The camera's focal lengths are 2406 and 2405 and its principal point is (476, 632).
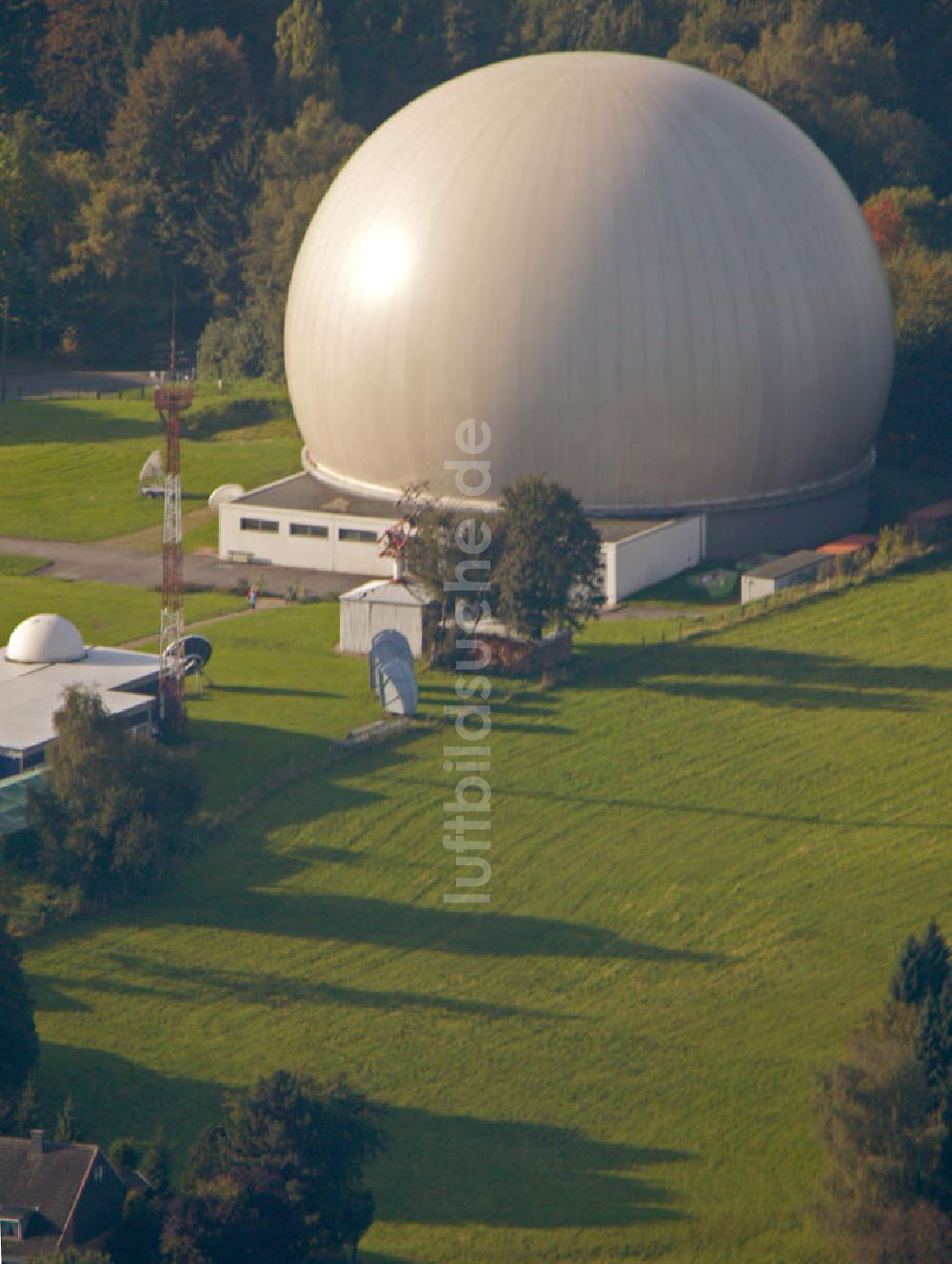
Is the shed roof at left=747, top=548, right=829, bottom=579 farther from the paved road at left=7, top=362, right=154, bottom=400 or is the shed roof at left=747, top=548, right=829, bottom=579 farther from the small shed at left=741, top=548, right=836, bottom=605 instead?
the paved road at left=7, top=362, right=154, bottom=400

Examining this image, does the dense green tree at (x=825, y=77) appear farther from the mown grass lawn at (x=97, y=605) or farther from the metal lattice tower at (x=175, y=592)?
the metal lattice tower at (x=175, y=592)

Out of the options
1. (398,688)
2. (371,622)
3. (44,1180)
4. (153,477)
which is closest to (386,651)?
(398,688)

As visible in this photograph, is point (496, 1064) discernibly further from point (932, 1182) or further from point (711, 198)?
point (711, 198)

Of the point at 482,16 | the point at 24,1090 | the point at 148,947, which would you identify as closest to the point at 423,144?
the point at 148,947

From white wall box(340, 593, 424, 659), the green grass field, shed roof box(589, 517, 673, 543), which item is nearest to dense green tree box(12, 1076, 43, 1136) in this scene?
white wall box(340, 593, 424, 659)

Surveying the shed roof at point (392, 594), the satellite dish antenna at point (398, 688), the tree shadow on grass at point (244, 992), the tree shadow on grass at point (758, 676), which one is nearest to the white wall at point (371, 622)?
the shed roof at point (392, 594)

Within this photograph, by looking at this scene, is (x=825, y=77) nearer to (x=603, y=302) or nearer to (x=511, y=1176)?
(x=603, y=302)
